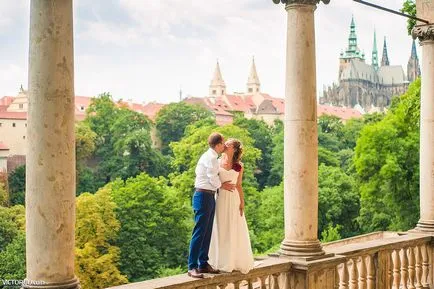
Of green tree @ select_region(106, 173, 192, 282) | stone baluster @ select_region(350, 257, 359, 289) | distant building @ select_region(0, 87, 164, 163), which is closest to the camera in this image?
stone baluster @ select_region(350, 257, 359, 289)

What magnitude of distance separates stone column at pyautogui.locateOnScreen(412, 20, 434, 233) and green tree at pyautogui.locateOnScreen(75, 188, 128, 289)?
5068cm

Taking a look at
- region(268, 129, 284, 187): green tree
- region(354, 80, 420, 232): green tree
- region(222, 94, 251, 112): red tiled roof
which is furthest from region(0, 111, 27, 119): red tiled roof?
region(222, 94, 251, 112): red tiled roof

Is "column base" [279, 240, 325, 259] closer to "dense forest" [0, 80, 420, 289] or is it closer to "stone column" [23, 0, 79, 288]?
"stone column" [23, 0, 79, 288]

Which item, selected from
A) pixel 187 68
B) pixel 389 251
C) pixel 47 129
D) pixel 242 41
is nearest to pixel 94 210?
pixel 389 251

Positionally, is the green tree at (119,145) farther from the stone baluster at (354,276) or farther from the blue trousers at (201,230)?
the blue trousers at (201,230)

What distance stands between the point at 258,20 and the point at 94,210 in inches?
3454

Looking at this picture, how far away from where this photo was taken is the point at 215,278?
9438 mm

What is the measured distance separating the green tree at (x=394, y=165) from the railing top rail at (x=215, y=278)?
38200mm

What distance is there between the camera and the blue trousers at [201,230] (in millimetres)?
9555

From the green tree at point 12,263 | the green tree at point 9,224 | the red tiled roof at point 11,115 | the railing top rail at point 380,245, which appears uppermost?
the red tiled roof at point 11,115

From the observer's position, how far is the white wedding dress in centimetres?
973

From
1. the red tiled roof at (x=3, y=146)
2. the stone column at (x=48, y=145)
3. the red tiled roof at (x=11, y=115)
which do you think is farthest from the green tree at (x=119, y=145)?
the stone column at (x=48, y=145)

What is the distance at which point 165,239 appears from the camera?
74.5 meters

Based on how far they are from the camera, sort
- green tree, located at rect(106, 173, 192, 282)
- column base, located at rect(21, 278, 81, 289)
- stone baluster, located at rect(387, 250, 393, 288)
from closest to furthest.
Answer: column base, located at rect(21, 278, 81, 289) < stone baluster, located at rect(387, 250, 393, 288) < green tree, located at rect(106, 173, 192, 282)
